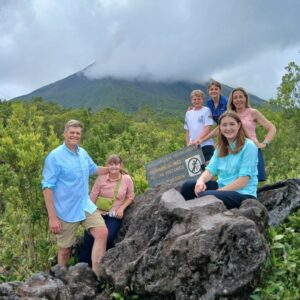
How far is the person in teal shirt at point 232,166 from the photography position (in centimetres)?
495

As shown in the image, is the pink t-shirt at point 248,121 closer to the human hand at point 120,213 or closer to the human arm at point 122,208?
the human arm at point 122,208

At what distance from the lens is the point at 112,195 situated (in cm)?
607

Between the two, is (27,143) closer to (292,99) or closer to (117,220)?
(117,220)

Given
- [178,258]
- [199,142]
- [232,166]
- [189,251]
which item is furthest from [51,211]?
[199,142]

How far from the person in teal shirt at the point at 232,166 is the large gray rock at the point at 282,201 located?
32.2 inches

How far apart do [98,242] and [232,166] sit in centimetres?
192

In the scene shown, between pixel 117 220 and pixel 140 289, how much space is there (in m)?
1.55

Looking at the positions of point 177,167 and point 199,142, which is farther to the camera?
point 177,167

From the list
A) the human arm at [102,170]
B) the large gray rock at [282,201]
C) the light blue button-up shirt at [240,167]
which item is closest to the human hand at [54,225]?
the human arm at [102,170]

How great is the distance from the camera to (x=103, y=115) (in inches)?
1796

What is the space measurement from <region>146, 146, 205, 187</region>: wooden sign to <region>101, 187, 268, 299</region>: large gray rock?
5.68 ft

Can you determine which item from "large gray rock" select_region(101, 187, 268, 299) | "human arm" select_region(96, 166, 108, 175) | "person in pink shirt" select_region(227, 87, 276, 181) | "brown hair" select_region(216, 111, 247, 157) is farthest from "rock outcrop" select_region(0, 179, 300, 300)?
"person in pink shirt" select_region(227, 87, 276, 181)

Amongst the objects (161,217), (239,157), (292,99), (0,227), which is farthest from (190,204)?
(292,99)

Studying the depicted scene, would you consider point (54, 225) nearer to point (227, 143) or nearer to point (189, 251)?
point (189, 251)
